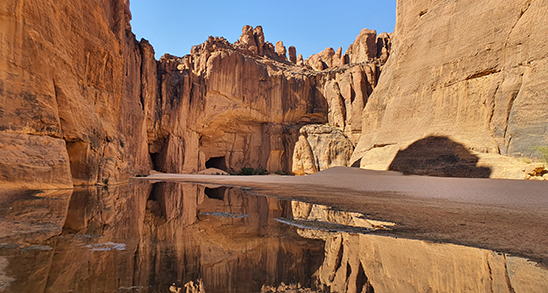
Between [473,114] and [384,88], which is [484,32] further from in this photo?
[384,88]

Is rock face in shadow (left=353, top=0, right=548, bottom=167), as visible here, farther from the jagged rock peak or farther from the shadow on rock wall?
the jagged rock peak

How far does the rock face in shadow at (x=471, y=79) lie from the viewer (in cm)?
1044

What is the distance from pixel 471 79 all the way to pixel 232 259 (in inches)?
536

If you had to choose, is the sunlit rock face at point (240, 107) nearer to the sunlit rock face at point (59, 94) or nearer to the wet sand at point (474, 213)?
the sunlit rock face at point (59, 94)

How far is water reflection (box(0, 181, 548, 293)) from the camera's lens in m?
2.18

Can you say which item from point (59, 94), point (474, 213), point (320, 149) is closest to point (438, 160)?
point (474, 213)

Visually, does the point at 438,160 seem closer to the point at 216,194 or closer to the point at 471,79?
the point at 471,79

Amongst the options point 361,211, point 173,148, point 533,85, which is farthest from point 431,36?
point 173,148

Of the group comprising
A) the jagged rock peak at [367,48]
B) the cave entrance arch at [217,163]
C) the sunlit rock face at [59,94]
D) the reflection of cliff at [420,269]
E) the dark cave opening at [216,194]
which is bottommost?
the dark cave opening at [216,194]

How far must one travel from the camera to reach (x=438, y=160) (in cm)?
1207

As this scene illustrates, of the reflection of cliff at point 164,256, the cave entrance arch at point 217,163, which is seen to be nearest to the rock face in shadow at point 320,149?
the cave entrance arch at point 217,163

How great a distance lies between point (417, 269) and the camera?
2.58 meters

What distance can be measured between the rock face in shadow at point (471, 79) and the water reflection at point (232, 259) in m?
9.58

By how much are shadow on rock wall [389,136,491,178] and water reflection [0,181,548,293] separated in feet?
28.0
